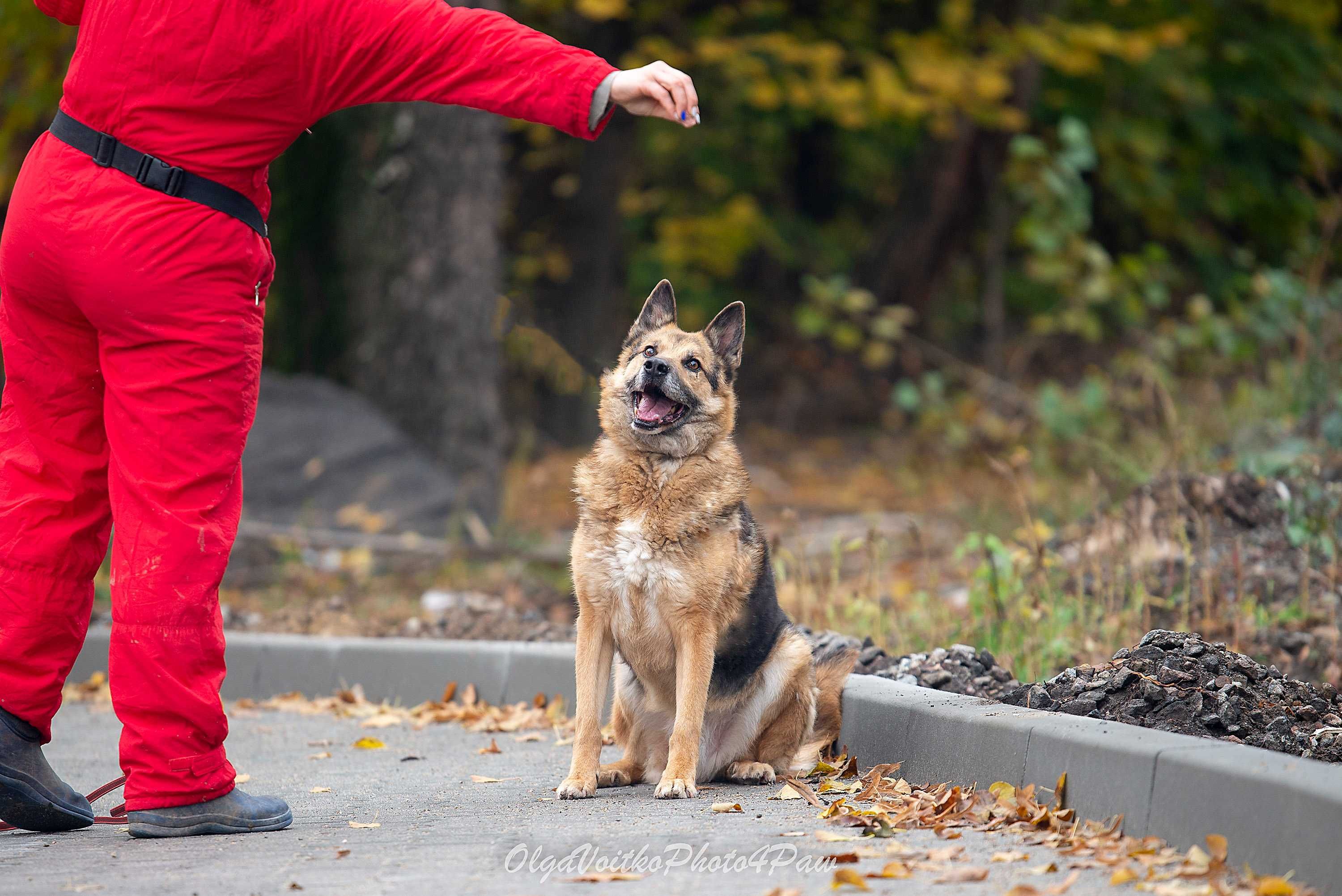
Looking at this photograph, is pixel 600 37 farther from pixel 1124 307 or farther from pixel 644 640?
pixel 644 640

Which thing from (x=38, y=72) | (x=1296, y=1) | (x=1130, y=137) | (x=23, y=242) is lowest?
(x=23, y=242)

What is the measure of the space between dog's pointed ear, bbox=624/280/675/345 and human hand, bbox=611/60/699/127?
139 cm

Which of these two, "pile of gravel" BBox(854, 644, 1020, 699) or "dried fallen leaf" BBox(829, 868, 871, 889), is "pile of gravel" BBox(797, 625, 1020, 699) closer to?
"pile of gravel" BBox(854, 644, 1020, 699)

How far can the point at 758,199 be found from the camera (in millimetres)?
21141

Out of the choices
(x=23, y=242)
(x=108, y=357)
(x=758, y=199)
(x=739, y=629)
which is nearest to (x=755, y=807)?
(x=739, y=629)

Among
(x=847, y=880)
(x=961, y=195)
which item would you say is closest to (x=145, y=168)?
(x=847, y=880)

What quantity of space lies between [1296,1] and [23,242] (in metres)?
15.8

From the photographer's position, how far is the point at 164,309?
3.85 metres

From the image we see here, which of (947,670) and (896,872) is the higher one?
(947,670)

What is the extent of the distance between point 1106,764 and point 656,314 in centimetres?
239

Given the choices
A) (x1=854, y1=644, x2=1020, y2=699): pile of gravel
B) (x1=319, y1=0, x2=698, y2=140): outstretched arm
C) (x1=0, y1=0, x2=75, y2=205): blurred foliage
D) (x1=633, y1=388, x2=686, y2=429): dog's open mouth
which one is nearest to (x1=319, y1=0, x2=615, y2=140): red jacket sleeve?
(x1=319, y1=0, x2=698, y2=140): outstretched arm

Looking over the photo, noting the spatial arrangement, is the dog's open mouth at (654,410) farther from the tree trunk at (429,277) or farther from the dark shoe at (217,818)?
the tree trunk at (429,277)

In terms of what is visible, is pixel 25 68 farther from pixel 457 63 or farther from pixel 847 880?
pixel 847 880

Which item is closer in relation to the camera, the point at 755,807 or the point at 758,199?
the point at 755,807
